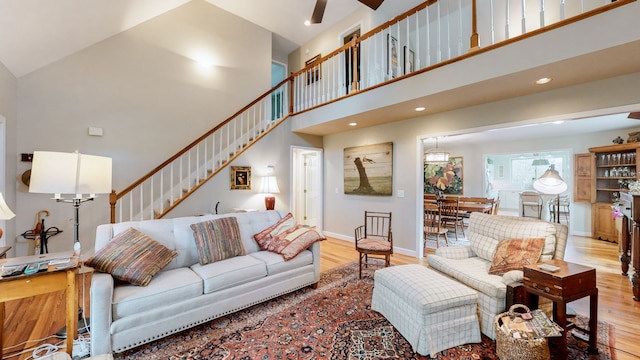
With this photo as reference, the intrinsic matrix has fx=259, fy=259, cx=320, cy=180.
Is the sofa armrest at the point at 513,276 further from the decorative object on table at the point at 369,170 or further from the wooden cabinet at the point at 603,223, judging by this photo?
the wooden cabinet at the point at 603,223

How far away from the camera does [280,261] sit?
9.11 ft

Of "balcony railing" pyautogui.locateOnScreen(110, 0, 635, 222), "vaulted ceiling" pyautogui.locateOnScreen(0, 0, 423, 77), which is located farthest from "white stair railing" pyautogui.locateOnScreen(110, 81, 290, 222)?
"vaulted ceiling" pyautogui.locateOnScreen(0, 0, 423, 77)

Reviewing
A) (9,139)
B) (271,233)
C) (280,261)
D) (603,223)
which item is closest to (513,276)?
(280,261)

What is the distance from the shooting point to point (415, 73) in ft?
10.9

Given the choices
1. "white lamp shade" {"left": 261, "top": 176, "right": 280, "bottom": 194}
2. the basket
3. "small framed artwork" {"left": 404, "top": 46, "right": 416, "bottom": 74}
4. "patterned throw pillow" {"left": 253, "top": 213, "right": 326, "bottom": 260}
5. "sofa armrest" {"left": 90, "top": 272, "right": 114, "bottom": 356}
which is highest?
"small framed artwork" {"left": 404, "top": 46, "right": 416, "bottom": 74}

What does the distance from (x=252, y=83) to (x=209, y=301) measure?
4890mm

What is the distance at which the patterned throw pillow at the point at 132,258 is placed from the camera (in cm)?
205

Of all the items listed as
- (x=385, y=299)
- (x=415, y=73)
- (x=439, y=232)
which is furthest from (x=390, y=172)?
(x=385, y=299)

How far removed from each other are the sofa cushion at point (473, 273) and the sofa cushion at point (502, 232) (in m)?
0.15

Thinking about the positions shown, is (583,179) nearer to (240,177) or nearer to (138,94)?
(240,177)

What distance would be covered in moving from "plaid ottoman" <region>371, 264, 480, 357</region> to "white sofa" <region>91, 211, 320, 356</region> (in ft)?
3.83

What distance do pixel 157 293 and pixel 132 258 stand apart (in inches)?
15.1

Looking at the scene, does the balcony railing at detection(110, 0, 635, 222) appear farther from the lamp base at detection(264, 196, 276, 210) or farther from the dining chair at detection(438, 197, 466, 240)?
the dining chair at detection(438, 197, 466, 240)

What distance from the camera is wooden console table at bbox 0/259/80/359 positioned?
5.06 feet
